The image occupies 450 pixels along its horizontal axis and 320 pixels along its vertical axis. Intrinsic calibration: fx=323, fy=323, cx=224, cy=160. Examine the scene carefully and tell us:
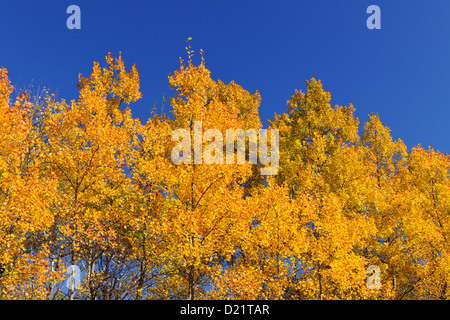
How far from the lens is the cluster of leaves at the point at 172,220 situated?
1210 centimetres

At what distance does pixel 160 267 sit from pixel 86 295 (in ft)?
10.7

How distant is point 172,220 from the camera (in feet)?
42.4

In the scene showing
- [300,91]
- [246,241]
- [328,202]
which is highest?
[300,91]

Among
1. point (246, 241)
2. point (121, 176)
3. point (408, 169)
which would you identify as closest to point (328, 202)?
point (246, 241)

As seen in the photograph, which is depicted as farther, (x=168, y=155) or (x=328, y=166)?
(x=328, y=166)

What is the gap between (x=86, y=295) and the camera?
13.1 m

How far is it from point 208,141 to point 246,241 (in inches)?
186

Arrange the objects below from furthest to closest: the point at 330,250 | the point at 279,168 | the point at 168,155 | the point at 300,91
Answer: the point at 300,91, the point at 279,168, the point at 168,155, the point at 330,250

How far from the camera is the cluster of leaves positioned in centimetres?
1210

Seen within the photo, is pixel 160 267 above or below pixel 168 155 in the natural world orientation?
below
